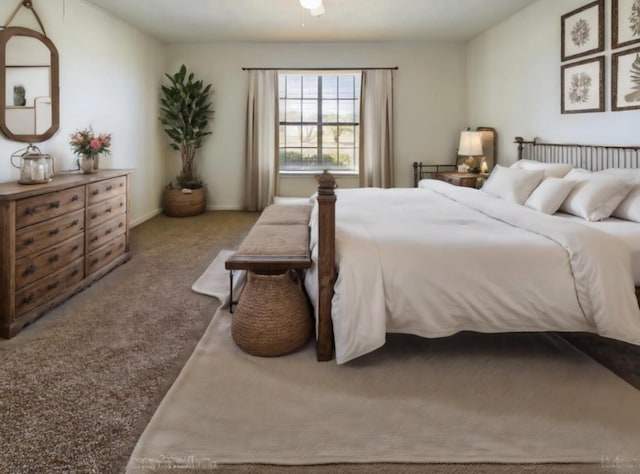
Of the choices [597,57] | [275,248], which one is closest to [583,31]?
[597,57]

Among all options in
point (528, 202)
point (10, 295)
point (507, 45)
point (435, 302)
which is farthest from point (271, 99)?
point (435, 302)

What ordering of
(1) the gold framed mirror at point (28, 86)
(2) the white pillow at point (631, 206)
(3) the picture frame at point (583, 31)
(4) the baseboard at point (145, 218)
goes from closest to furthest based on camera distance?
(2) the white pillow at point (631, 206)
(1) the gold framed mirror at point (28, 86)
(3) the picture frame at point (583, 31)
(4) the baseboard at point (145, 218)

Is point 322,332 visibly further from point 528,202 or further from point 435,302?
point 528,202

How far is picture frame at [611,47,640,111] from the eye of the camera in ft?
11.6

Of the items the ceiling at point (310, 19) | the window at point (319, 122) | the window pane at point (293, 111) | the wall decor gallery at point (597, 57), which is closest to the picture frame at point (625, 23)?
the wall decor gallery at point (597, 57)

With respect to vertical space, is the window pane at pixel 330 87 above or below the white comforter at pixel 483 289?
above

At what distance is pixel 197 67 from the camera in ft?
22.6

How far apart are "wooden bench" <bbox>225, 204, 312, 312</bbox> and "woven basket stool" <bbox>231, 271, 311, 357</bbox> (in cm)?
7

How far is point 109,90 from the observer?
522 cm

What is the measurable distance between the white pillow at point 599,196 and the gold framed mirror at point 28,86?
4129 millimetres

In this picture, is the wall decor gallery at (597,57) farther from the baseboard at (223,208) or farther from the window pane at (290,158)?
the baseboard at (223,208)

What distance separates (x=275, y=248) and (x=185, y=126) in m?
4.72

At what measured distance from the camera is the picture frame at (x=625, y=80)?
352 cm

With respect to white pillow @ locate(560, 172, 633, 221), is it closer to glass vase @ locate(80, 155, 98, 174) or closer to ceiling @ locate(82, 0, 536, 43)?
ceiling @ locate(82, 0, 536, 43)
